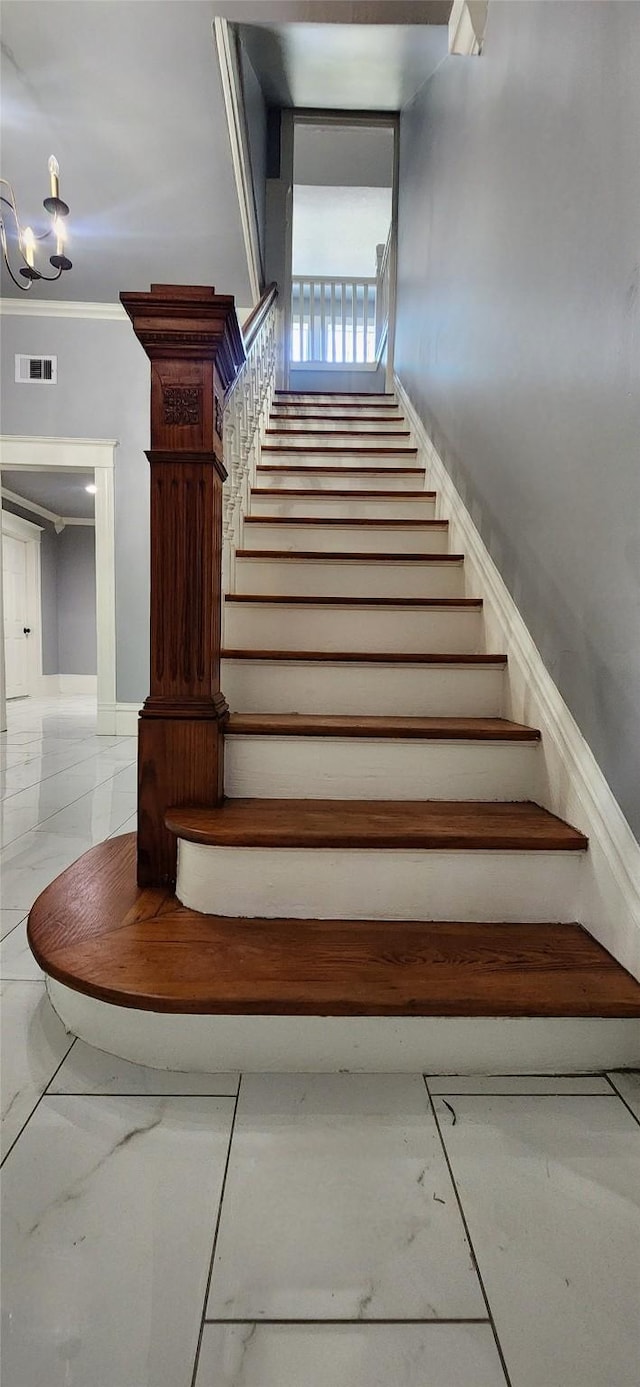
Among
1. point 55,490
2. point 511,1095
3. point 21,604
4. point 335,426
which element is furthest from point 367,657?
point 21,604

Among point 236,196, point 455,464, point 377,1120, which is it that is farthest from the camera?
point 236,196

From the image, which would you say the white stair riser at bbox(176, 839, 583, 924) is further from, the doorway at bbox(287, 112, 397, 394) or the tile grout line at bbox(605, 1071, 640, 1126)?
the doorway at bbox(287, 112, 397, 394)

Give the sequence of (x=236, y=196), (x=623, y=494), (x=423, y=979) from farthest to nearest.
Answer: (x=236, y=196) < (x=623, y=494) < (x=423, y=979)

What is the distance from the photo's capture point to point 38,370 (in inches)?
169

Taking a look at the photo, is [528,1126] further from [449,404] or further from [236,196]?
[236,196]

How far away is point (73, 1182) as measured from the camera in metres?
0.78

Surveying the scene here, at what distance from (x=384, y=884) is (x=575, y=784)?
0.45 m

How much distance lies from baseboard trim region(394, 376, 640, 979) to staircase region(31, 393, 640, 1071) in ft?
0.11

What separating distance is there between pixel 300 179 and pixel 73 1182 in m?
7.09

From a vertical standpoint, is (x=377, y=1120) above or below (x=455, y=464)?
below

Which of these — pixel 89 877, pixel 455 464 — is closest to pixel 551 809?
pixel 89 877

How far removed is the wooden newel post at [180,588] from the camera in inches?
51.4

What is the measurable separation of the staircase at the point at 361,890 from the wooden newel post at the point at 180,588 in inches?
2.8

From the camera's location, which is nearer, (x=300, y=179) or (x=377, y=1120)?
(x=377, y=1120)
